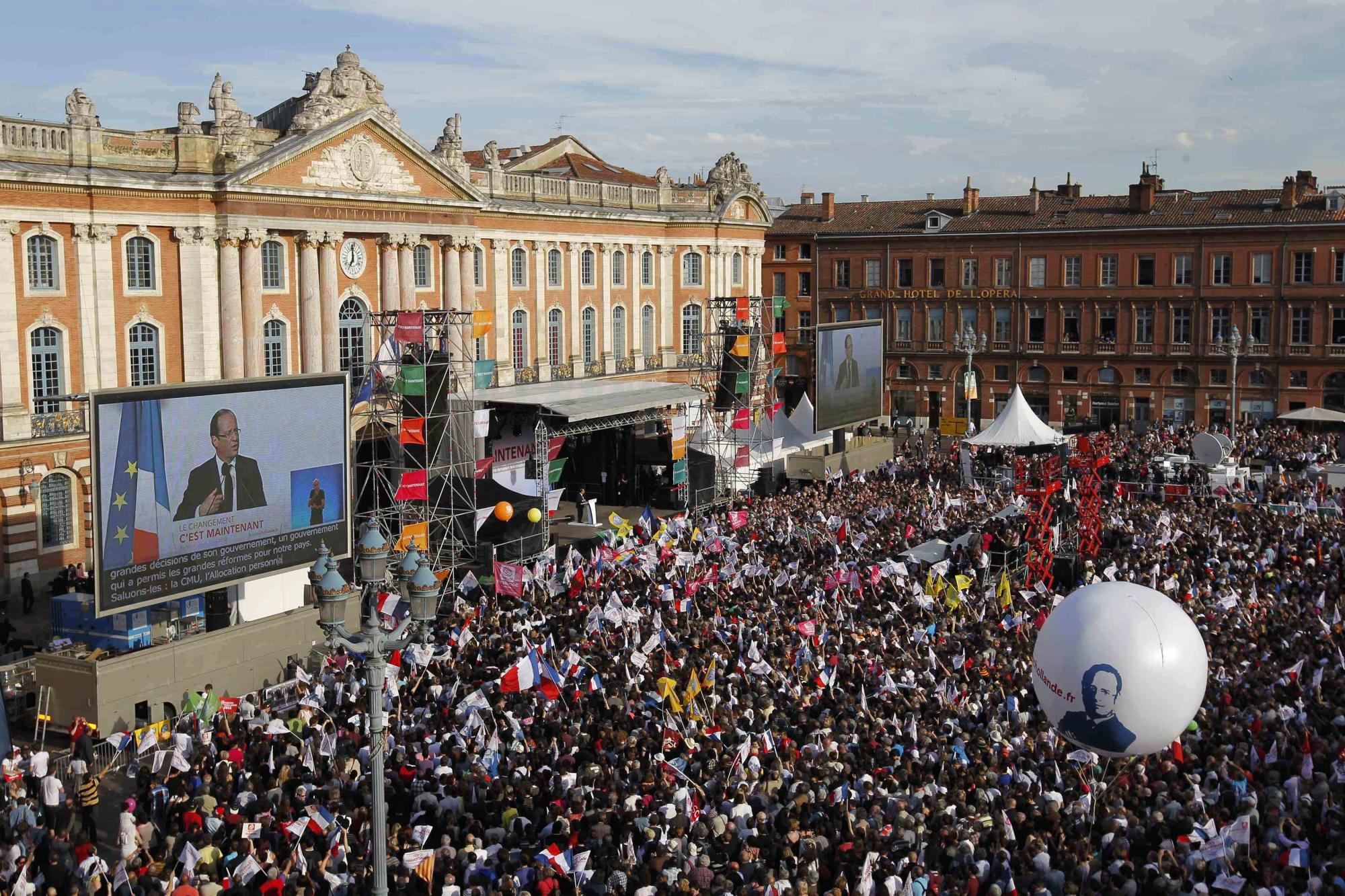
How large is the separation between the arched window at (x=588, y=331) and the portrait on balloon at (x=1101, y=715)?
36.8 metres

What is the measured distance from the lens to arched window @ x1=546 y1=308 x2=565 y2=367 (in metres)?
50.2

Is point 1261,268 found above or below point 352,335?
above

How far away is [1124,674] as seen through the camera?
661 inches

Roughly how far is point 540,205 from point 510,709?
31.7 meters

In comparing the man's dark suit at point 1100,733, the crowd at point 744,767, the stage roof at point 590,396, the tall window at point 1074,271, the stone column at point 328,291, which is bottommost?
the crowd at point 744,767

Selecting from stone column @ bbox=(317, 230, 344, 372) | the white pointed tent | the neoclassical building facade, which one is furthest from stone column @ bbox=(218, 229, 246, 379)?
the white pointed tent

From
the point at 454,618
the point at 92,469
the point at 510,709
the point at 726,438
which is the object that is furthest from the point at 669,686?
the point at 726,438

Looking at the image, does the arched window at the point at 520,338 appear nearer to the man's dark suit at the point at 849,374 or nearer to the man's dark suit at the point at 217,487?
the man's dark suit at the point at 849,374

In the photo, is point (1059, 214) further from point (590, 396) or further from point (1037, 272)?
point (590, 396)

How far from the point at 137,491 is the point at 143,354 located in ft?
42.1

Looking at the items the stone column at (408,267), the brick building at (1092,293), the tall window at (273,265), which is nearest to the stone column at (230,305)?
the tall window at (273,265)

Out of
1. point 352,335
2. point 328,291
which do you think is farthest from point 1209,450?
point 328,291

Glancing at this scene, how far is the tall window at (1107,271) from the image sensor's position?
6712 centimetres

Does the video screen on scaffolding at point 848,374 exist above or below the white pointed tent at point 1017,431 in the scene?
above
